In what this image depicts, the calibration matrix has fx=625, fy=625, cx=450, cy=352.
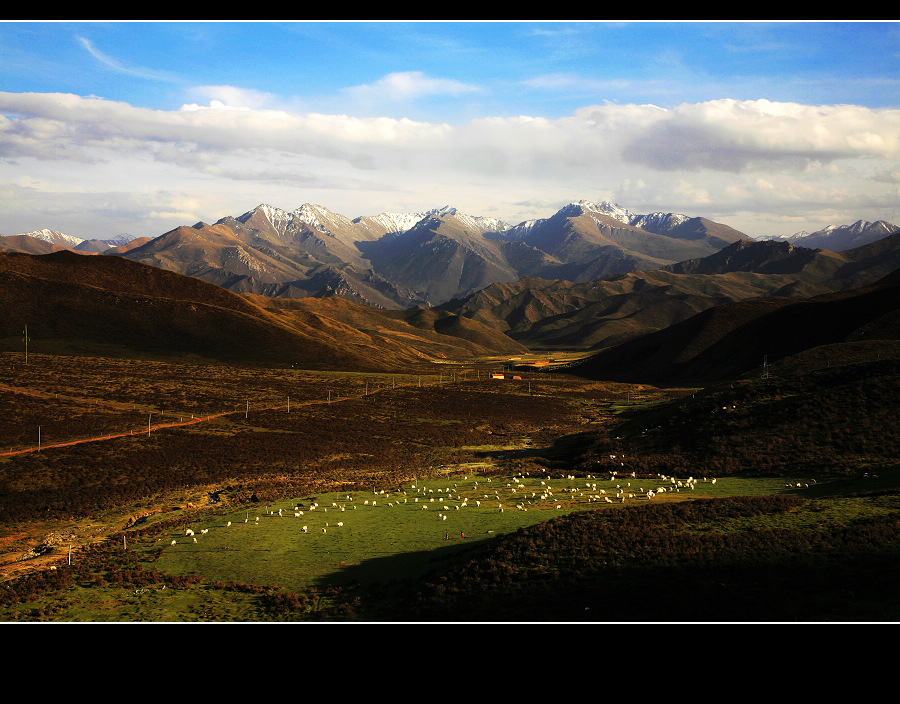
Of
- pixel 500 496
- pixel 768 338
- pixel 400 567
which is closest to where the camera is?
pixel 400 567

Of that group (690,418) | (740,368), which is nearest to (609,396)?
(740,368)

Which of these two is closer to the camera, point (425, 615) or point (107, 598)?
point (425, 615)

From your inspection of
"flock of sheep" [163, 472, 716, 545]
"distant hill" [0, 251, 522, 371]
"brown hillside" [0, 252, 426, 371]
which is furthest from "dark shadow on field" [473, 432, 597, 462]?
"brown hillside" [0, 252, 426, 371]

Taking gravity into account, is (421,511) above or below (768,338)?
below

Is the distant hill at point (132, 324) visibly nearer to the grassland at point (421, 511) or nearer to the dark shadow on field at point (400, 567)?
the grassland at point (421, 511)

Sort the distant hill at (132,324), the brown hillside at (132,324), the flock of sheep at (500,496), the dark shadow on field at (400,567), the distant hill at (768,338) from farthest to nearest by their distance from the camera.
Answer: the distant hill at (768,338) → the brown hillside at (132,324) → the distant hill at (132,324) → the flock of sheep at (500,496) → the dark shadow on field at (400,567)

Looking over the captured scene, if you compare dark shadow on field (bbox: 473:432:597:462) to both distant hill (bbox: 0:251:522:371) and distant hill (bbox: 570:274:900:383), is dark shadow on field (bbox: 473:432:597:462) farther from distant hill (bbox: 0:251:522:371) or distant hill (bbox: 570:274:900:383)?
distant hill (bbox: 570:274:900:383)

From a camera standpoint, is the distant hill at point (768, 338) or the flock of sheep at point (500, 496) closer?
the flock of sheep at point (500, 496)

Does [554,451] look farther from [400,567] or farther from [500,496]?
[400,567]

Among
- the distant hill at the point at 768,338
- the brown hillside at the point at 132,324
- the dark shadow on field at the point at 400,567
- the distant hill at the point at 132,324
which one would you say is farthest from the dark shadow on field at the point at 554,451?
the distant hill at the point at 768,338

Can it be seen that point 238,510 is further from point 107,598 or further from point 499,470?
point 499,470

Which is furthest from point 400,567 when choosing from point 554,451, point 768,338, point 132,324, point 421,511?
point 768,338
